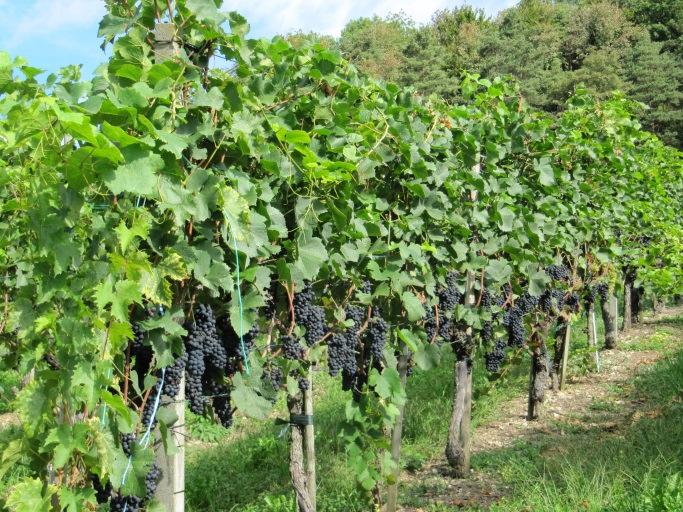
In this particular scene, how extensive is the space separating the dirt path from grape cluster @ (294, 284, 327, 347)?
224 centimetres

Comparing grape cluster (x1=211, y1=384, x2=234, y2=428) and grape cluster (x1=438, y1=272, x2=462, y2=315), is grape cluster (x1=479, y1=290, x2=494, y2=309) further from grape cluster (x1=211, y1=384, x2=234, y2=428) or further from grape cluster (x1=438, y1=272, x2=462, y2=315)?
grape cluster (x1=211, y1=384, x2=234, y2=428)

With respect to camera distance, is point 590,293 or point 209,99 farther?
point 590,293

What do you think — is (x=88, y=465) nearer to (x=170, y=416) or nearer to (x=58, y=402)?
(x=58, y=402)

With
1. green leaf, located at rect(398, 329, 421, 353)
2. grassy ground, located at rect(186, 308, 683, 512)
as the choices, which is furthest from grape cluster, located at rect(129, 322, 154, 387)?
grassy ground, located at rect(186, 308, 683, 512)

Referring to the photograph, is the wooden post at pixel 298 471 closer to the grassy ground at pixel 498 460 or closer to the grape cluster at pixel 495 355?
the grassy ground at pixel 498 460

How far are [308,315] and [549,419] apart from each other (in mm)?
4863

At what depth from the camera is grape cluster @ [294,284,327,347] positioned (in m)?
3.24

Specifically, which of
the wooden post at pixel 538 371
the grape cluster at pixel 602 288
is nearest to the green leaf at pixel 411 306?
the wooden post at pixel 538 371

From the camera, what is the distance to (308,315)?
10.7 feet

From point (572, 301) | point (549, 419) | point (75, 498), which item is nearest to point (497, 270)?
point (549, 419)

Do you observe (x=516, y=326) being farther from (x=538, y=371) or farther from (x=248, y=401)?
(x=248, y=401)

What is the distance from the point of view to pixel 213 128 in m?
2.49

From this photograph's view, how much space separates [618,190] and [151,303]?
6.99 meters

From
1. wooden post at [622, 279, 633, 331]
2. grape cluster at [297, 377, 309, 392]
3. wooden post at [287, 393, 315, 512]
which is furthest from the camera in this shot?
wooden post at [622, 279, 633, 331]
